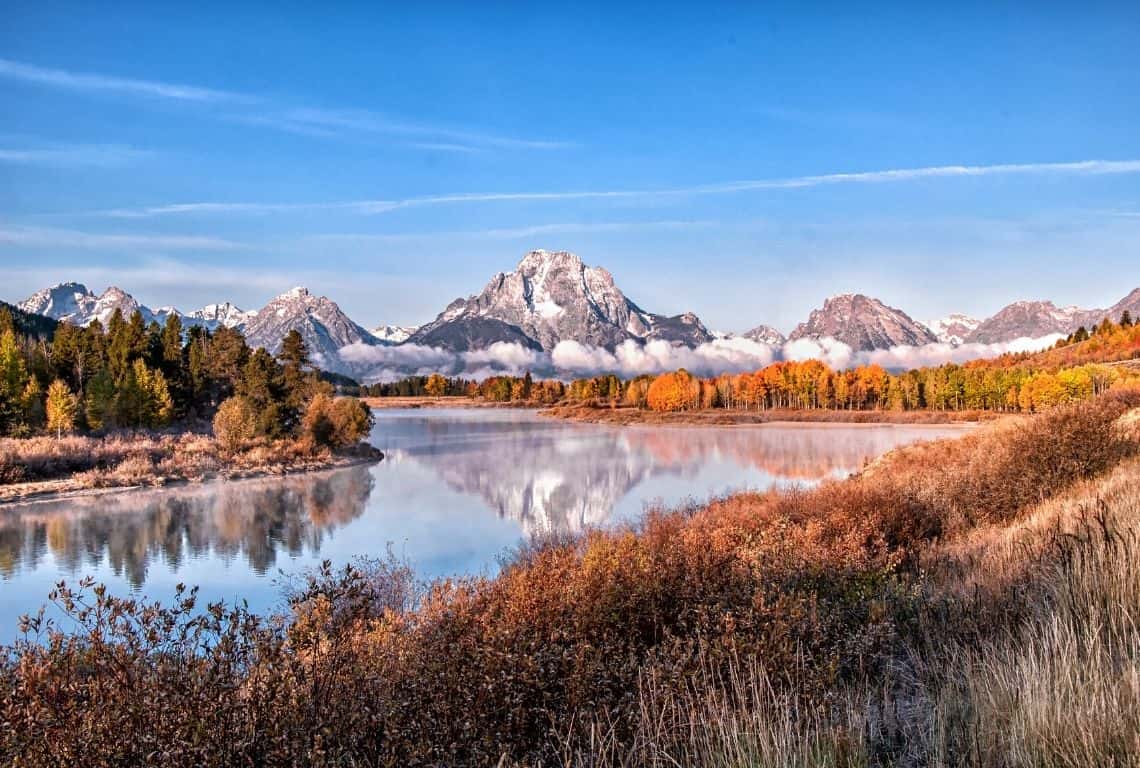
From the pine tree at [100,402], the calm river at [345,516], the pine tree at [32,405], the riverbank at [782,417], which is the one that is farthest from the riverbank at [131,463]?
the riverbank at [782,417]

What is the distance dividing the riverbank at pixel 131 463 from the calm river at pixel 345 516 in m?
1.80

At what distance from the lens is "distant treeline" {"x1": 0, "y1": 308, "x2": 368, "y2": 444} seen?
141ft

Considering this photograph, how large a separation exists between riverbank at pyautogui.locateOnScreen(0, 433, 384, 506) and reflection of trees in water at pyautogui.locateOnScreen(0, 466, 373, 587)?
6.41 ft

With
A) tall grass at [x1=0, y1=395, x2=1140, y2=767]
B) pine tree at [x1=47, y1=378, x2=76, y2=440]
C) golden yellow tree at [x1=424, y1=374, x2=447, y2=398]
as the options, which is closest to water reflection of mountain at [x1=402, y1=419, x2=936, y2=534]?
tall grass at [x1=0, y1=395, x2=1140, y2=767]

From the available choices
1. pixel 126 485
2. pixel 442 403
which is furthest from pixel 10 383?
pixel 442 403

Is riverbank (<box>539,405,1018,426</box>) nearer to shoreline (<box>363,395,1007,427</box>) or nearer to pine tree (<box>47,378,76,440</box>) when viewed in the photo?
shoreline (<box>363,395,1007,427</box>)

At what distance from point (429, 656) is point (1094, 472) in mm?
13014

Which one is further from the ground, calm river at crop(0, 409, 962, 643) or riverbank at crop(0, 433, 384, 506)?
riverbank at crop(0, 433, 384, 506)

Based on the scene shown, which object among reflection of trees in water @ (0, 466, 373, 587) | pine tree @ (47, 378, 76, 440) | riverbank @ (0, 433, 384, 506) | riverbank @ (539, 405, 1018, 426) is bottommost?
riverbank @ (539, 405, 1018, 426)

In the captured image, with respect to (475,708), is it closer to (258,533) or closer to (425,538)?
(425,538)

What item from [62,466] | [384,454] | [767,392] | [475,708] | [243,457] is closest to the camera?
[475,708]

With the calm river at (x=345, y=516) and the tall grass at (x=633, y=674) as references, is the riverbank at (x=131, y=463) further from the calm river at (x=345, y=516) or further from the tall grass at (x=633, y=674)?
the tall grass at (x=633, y=674)

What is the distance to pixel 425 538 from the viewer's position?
22.0 meters

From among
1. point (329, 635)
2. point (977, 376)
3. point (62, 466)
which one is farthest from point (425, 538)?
point (977, 376)
